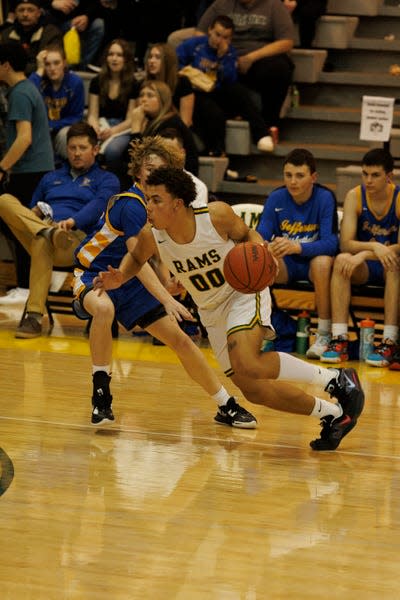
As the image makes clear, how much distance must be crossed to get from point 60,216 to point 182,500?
409 centimetres

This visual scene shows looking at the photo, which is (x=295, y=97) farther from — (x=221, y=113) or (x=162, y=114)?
(x=162, y=114)

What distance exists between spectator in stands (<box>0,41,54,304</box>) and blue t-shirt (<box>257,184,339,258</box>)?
83.3 inches

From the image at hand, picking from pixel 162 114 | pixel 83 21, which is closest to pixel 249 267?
pixel 162 114

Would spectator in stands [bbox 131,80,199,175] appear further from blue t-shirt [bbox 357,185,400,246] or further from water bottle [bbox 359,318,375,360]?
water bottle [bbox 359,318,375,360]

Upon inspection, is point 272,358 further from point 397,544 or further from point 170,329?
point 397,544

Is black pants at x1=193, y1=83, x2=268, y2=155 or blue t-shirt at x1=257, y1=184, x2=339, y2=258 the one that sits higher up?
black pants at x1=193, y1=83, x2=268, y2=155

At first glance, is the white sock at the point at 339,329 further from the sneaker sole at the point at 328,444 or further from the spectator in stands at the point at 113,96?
the spectator in stands at the point at 113,96

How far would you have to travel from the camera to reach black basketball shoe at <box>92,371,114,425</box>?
6008mm

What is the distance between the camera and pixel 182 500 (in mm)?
4828

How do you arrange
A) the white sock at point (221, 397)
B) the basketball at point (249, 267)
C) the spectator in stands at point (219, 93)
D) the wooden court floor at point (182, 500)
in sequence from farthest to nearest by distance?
1. the spectator in stands at point (219, 93)
2. the white sock at point (221, 397)
3. the basketball at point (249, 267)
4. the wooden court floor at point (182, 500)

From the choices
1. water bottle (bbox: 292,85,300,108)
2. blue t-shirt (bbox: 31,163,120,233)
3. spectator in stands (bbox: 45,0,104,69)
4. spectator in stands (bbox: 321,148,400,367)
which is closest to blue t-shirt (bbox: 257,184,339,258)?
spectator in stands (bbox: 321,148,400,367)

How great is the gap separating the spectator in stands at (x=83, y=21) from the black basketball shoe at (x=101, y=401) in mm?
6211

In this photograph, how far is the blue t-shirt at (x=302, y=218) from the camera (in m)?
8.02

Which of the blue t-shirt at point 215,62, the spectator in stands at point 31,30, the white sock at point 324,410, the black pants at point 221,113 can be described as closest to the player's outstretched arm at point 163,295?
the white sock at point 324,410
